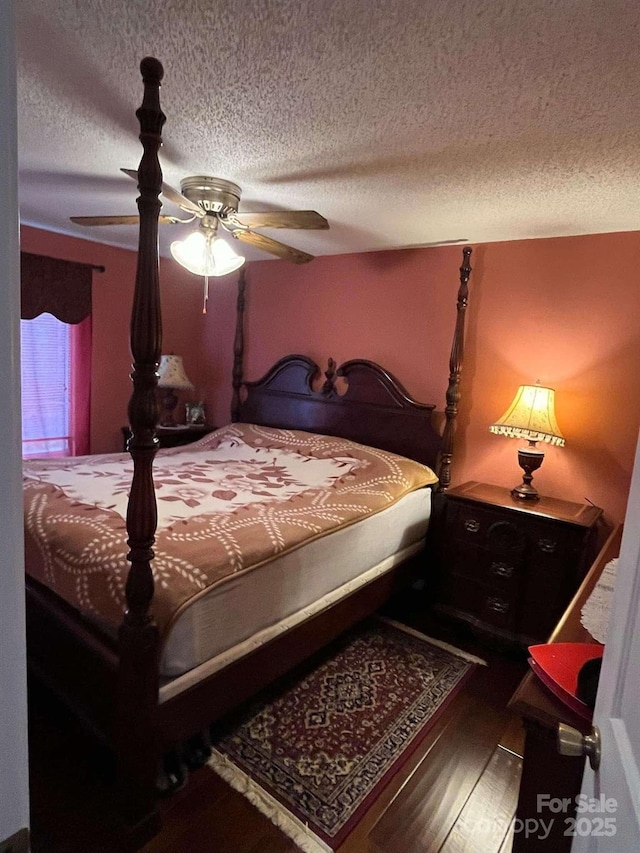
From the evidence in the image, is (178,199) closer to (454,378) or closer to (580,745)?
(454,378)

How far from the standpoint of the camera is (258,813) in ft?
4.99

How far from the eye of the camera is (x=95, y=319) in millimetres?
3590

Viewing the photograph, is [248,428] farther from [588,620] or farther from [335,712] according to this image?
[588,620]

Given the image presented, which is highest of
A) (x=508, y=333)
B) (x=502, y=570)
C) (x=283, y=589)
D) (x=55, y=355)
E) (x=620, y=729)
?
(x=508, y=333)

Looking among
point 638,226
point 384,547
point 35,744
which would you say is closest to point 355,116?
point 638,226

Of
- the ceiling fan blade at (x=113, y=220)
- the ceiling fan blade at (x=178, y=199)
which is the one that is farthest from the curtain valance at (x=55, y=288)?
the ceiling fan blade at (x=178, y=199)

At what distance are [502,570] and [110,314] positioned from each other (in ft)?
10.8

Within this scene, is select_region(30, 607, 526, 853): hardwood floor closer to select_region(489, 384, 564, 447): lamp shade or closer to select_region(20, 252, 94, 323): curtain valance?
select_region(489, 384, 564, 447): lamp shade

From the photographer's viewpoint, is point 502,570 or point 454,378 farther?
point 454,378

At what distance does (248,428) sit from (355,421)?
2.77ft

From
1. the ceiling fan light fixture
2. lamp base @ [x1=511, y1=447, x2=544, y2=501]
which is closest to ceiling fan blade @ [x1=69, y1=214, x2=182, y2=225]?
the ceiling fan light fixture

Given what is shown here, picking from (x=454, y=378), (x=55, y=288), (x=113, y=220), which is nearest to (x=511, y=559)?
(x=454, y=378)

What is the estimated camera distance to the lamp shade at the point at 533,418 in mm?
2453

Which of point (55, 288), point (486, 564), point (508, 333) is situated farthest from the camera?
point (55, 288)
